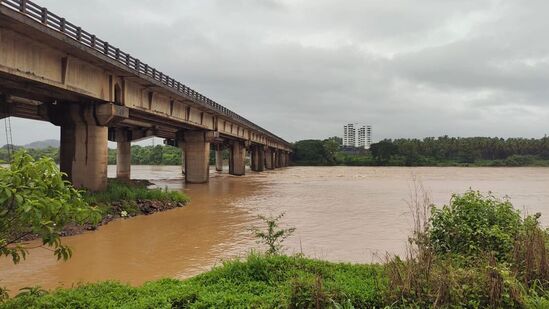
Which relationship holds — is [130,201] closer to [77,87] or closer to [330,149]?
[77,87]

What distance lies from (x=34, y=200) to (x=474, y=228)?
7.16 m

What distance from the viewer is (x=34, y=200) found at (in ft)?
15.3

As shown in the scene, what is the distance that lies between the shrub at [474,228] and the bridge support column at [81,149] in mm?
19048

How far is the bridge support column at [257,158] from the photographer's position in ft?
279

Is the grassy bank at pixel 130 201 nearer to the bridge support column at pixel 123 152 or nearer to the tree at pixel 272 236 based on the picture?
the tree at pixel 272 236

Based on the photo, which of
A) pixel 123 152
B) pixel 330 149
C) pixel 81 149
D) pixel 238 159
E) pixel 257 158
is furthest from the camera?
pixel 330 149

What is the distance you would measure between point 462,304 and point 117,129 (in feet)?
150

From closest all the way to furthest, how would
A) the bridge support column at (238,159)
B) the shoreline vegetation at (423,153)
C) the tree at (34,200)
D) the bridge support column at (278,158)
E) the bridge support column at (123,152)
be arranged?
the tree at (34,200) < the bridge support column at (123,152) < the bridge support column at (238,159) < the bridge support column at (278,158) < the shoreline vegetation at (423,153)

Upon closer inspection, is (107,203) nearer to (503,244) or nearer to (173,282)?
(173,282)

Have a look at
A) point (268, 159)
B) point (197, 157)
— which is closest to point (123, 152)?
point (197, 157)

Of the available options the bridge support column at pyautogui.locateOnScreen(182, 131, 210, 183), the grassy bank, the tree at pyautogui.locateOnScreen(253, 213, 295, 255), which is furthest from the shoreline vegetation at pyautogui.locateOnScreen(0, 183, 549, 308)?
the bridge support column at pyautogui.locateOnScreen(182, 131, 210, 183)

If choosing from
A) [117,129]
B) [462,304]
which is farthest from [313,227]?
[117,129]

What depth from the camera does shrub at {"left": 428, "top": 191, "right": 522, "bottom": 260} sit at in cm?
749

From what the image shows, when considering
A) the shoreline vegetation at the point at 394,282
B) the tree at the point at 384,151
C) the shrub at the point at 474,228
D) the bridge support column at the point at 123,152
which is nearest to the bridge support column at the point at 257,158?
the bridge support column at the point at 123,152
